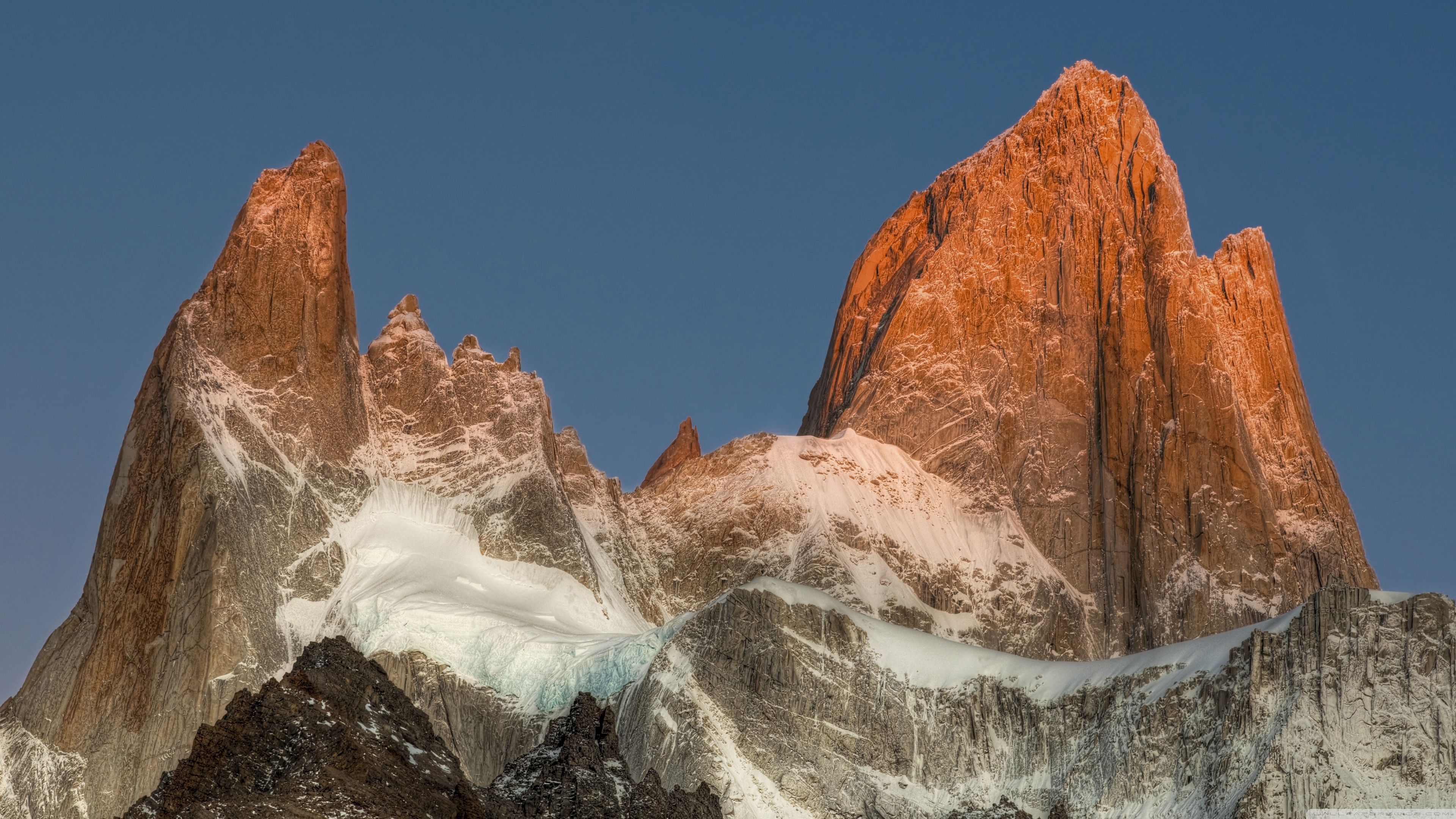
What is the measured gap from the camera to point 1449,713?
114250mm

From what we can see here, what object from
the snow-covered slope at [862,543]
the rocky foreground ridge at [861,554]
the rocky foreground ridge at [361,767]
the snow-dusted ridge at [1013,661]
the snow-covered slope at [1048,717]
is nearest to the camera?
the rocky foreground ridge at [361,767]

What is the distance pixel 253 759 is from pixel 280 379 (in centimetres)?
8078

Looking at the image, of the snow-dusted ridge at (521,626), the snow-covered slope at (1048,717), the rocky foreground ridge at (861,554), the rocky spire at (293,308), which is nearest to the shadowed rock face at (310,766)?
the rocky foreground ridge at (861,554)

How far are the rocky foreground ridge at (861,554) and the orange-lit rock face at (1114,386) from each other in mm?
268

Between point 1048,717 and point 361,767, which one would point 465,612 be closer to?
point 1048,717

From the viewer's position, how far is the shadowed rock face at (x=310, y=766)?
8156 centimetres

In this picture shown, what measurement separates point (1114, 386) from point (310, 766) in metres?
107

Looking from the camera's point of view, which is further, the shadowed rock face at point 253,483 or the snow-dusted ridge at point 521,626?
the shadowed rock face at point 253,483

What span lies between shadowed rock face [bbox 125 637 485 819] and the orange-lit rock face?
8258cm

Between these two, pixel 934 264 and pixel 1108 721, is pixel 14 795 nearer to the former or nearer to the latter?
pixel 1108 721

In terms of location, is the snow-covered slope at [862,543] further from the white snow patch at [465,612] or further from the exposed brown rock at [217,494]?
the exposed brown rock at [217,494]

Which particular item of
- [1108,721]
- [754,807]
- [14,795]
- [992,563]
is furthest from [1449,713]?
[14,795]

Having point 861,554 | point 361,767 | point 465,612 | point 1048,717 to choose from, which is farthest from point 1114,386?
point 361,767

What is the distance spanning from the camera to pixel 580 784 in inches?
3629
